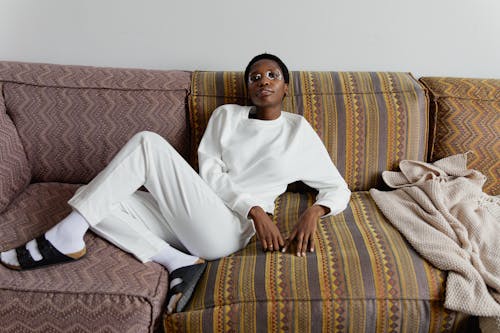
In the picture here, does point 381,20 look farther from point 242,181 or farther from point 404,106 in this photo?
point 242,181

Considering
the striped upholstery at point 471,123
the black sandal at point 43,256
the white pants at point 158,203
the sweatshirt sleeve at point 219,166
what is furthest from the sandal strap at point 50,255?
the striped upholstery at point 471,123

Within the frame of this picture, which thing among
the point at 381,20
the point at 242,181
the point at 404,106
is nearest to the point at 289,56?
the point at 381,20

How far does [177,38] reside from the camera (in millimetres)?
2076

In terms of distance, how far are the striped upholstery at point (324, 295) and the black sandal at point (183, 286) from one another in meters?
0.02

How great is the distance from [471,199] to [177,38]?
130 centimetres

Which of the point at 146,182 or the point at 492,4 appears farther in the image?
the point at 492,4

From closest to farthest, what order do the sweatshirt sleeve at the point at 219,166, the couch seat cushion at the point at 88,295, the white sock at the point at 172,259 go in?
1. the couch seat cushion at the point at 88,295
2. the white sock at the point at 172,259
3. the sweatshirt sleeve at the point at 219,166

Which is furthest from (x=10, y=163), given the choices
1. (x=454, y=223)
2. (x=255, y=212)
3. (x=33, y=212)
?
(x=454, y=223)

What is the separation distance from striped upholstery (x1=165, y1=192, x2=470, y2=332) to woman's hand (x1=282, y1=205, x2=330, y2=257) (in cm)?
3

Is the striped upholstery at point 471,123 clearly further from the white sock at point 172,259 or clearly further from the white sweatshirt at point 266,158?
the white sock at point 172,259

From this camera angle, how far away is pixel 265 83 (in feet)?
5.42

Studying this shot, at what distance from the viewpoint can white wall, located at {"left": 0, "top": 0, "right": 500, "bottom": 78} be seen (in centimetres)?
204

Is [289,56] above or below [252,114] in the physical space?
above

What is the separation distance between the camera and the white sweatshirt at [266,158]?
5.41 ft
